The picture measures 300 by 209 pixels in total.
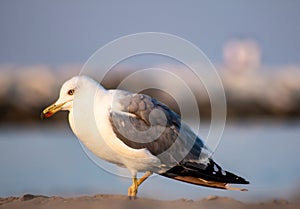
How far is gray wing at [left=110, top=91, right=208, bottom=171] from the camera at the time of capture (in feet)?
32.0

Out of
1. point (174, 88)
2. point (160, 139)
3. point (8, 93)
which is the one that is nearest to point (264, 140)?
point (174, 88)

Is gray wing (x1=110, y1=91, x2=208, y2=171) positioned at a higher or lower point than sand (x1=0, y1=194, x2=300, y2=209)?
higher

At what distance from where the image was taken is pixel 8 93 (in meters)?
30.4

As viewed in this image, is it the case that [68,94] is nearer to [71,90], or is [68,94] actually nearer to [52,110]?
[71,90]

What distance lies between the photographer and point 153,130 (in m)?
10.0

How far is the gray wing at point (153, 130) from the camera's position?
384 inches

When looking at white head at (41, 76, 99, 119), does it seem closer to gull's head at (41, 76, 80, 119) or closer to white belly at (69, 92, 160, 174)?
gull's head at (41, 76, 80, 119)

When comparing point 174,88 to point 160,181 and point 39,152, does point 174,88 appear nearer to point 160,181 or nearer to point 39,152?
point 39,152

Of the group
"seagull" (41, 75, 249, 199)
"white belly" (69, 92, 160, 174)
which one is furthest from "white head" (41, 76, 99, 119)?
"white belly" (69, 92, 160, 174)

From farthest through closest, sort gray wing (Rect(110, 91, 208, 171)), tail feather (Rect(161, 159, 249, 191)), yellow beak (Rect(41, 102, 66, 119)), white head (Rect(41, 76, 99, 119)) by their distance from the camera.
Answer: yellow beak (Rect(41, 102, 66, 119)) < white head (Rect(41, 76, 99, 119)) < tail feather (Rect(161, 159, 249, 191)) < gray wing (Rect(110, 91, 208, 171))

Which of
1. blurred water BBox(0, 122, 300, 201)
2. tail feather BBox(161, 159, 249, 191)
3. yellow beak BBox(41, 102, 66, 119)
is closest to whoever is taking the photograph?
tail feather BBox(161, 159, 249, 191)

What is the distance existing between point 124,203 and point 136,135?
132cm

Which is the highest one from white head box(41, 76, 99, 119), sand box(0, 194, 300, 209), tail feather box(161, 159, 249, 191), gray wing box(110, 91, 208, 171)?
white head box(41, 76, 99, 119)

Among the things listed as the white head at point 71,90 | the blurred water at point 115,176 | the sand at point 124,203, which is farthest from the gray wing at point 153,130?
the blurred water at point 115,176
